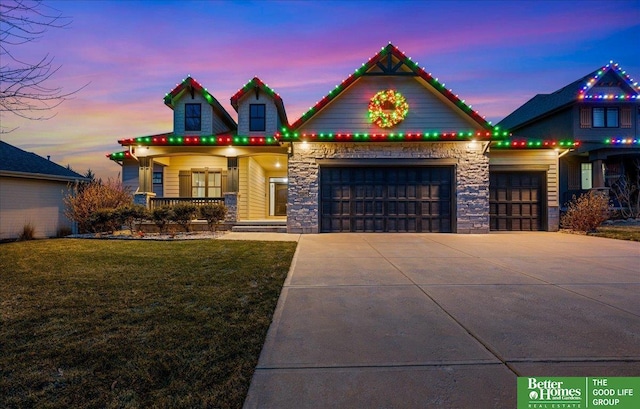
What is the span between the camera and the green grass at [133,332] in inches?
81.2

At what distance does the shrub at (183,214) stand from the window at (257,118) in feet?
15.8

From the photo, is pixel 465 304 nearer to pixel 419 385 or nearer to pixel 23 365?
pixel 419 385

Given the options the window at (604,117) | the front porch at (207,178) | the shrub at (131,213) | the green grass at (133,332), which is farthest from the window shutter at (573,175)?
the shrub at (131,213)

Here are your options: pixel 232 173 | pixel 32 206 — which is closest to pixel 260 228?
pixel 232 173

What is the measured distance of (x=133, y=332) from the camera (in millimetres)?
3020

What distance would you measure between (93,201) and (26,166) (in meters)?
3.90

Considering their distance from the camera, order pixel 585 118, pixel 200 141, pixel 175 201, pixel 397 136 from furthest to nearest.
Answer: pixel 585 118, pixel 175 201, pixel 200 141, pixel 397 136

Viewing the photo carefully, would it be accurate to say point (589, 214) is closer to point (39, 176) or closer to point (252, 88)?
point (252, 88)

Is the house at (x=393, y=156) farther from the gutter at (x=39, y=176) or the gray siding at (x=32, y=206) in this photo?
the gray siding at (x=32, y=206)

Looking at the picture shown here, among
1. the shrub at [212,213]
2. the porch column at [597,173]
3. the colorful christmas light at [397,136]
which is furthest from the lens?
the porch column at [597,173]

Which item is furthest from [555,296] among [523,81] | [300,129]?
[523,81]

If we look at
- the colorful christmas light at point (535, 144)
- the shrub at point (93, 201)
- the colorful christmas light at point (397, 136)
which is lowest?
the shrub at point (93, 201)

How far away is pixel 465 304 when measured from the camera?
12.7ft

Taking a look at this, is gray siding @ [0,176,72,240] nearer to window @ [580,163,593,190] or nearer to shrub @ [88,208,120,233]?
shrub @ [88,208,120,233]
